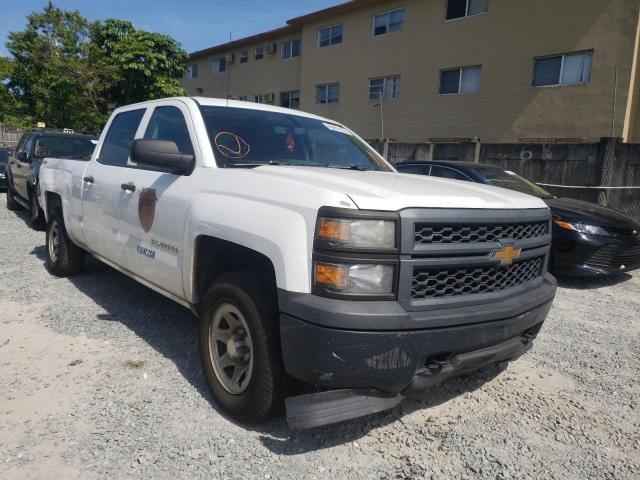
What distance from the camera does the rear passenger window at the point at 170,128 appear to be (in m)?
3.23

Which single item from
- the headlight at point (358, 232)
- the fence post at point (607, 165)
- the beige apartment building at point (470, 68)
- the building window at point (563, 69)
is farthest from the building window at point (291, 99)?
the headlight at point (358, 232)

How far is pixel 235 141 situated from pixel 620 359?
3404 mm

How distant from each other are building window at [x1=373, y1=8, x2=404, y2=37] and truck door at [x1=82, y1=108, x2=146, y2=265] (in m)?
16.1

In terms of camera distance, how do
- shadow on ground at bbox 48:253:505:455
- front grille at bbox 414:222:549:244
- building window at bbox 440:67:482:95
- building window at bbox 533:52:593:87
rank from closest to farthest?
1. front grille at bbox 414:222:549:244
2. shadow on ground at bbox 48:253:505:455
3. building window at bbox 533:52:593:87
4. building window at bbox 440:67:482:95

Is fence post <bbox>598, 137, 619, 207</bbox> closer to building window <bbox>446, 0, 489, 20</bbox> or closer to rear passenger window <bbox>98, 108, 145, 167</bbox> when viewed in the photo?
building window <bbox>446, 0, 489, 20</bbox>

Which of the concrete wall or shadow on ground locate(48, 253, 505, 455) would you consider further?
the concrete wall

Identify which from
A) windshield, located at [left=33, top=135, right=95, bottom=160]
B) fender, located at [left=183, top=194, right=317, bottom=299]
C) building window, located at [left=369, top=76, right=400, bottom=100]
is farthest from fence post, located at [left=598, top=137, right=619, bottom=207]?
building window, located at [left=369, top=76, right=400, bottom=100]

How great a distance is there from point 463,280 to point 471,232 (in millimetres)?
240

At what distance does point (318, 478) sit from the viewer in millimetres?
2238

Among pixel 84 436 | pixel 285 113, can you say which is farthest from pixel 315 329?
pixel 285 113

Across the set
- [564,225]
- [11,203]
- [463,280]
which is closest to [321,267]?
[463,280]

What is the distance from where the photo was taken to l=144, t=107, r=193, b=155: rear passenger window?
10.6 ft

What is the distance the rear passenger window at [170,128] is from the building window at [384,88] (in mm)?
15936

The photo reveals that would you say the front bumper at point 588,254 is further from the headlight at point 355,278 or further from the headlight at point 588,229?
the headlight at point 355,278
